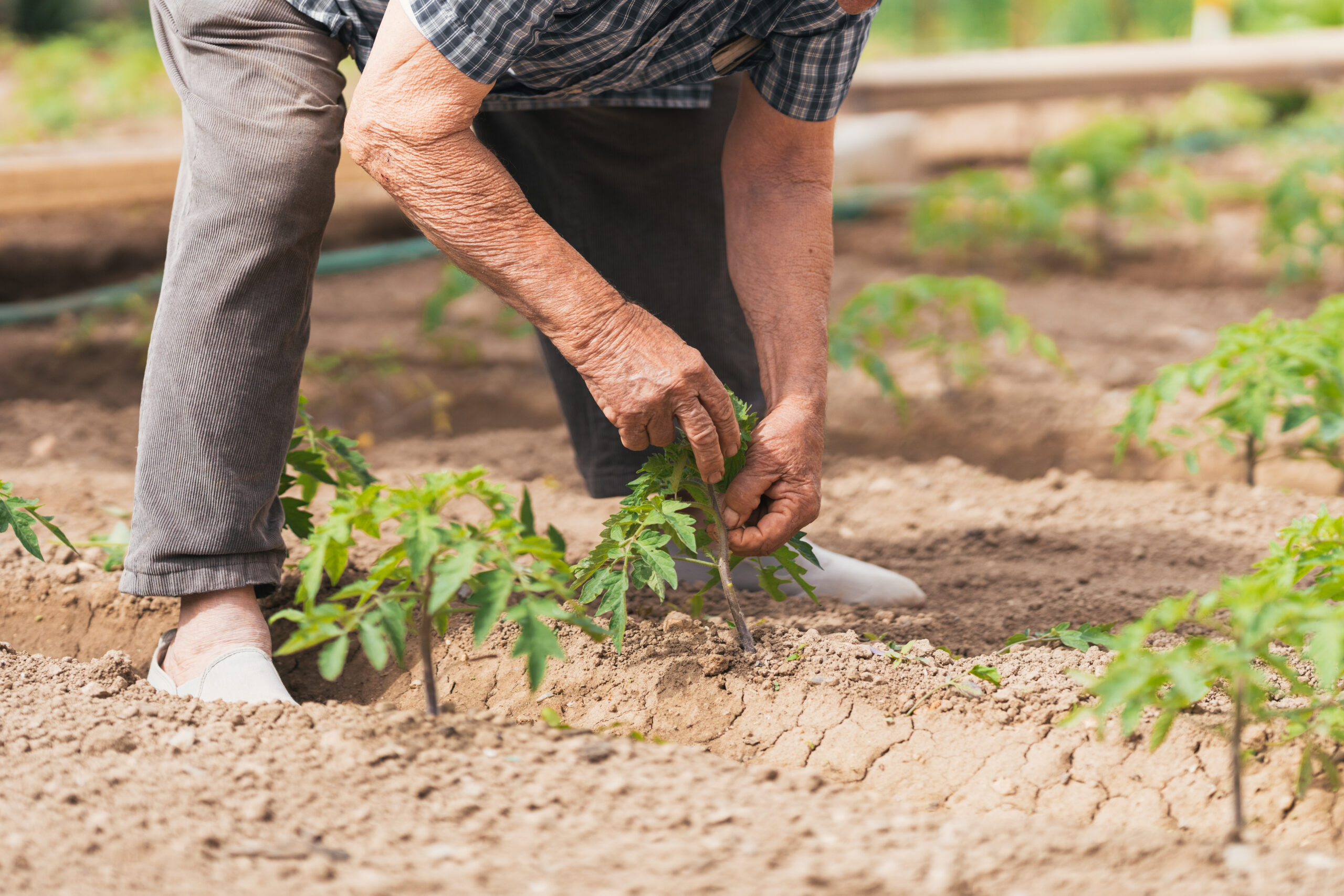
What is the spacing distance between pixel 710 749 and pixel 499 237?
0.76m

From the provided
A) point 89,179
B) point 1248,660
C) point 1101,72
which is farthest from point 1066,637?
point 1101,72

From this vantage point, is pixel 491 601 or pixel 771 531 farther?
pixel 771 531

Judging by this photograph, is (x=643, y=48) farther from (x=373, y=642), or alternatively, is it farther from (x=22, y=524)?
(x=22, y=524)

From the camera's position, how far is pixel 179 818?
50.4 inches

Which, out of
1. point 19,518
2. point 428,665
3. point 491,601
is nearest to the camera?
point 491,601

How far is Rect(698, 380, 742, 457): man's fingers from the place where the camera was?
155 centimetres

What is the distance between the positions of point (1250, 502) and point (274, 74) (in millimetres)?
2105

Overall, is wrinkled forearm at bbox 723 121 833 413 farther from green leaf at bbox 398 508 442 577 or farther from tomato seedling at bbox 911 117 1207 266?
tomato seedling at bbox 911 117 1207 266

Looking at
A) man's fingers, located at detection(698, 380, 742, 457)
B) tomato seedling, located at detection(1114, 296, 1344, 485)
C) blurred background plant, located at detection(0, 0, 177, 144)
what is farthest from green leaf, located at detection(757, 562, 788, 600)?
blurred background plant, located at detection(0, 0, 177, 144)

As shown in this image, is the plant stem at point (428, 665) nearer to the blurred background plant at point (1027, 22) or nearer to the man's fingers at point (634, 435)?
the man's fingers at point (634, 435)

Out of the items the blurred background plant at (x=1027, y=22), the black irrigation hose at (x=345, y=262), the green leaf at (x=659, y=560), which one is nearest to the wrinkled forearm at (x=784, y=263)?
the green leaf at (x=659, y=560)

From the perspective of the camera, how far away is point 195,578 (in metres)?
1.62

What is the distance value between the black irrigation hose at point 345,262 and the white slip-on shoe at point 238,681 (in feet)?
6.23

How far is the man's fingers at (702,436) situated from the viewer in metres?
1.53
